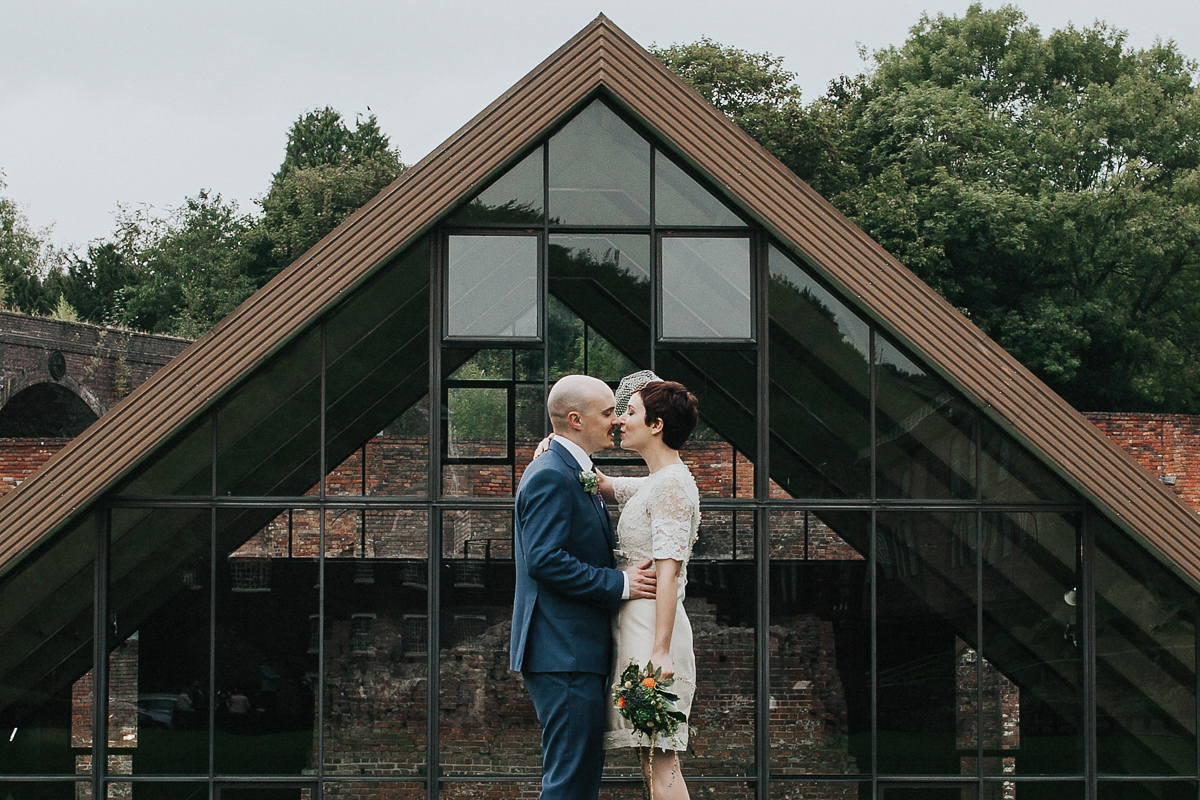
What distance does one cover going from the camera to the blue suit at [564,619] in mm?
4633

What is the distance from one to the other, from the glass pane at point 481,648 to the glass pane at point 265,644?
3.03 feet

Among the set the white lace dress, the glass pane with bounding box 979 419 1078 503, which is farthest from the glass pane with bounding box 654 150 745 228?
the white lace dress

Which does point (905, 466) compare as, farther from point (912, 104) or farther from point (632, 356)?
point (912, 104)

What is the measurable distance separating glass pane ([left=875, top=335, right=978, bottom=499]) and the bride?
3942 millimetres

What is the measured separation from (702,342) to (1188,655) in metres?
3.84

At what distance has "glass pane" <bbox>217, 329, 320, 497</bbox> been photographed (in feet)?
27.2

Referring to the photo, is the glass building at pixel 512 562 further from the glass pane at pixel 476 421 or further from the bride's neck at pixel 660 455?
the bride's neck at pixel 660 455

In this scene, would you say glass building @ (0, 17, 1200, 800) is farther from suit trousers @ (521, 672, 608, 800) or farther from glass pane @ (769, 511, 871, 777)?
suit trousers @ (521, 672, 608, 800)

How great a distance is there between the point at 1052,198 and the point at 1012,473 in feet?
70.1

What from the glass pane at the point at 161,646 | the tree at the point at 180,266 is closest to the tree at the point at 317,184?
the tree at the point at 180,266

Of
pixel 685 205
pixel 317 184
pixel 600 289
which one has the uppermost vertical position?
pixel 317 184

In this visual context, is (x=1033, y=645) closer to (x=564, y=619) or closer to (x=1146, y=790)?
(x=1146, y=790)

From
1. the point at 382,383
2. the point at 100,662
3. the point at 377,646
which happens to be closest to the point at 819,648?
the point at 377,646

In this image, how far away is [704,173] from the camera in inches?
323
